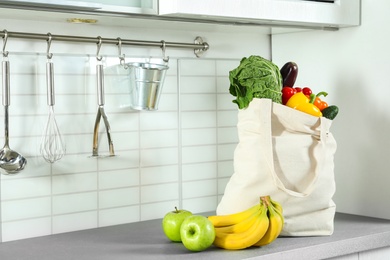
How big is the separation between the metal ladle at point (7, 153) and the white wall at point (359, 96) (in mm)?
903

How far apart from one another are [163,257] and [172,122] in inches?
23.1

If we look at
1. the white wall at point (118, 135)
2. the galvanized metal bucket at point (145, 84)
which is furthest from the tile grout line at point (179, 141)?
the galvanized metal bucket at point (145, 84)

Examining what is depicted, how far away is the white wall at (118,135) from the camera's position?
1814mm

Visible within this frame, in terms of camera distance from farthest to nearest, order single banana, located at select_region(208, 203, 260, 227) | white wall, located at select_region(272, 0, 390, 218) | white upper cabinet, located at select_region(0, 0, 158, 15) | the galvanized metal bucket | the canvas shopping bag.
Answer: white wall, located at select_region(272, 0, 390, 218) → the galvanized metal bucket → the canvas shopping bag → single banana, located at select_region(208, 203, 260, 227) → white upper cabinet, located at select_region(0, 0, 158, 15)

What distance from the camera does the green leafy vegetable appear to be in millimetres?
1797

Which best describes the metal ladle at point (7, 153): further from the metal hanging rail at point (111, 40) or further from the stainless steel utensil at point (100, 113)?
the stainless steel utensil at point (100, 113)

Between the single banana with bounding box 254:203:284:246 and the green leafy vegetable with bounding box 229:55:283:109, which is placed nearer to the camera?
the single banana with bounding box 254:203:284:246

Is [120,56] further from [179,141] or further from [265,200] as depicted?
[265,200]

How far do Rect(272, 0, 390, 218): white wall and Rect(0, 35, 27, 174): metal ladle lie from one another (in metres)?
0.90

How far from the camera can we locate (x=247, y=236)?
5.30 ft

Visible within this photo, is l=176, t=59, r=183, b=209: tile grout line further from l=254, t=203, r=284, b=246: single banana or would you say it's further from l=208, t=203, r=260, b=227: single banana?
l=254, t=203, r=284, b=246: single banana

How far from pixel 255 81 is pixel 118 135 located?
0.41 metres

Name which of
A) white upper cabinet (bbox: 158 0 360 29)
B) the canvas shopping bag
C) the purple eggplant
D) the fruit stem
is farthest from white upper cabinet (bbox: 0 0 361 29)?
the fruit stem

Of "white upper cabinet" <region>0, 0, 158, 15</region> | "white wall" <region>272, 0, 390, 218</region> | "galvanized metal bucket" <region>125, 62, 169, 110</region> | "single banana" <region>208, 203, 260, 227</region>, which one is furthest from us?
"white wall" <region>272, 0, 390, 218</region>
